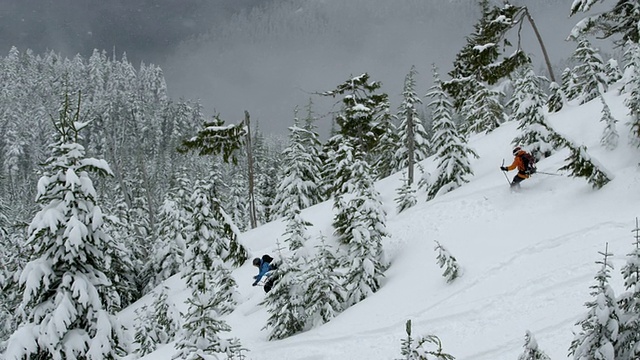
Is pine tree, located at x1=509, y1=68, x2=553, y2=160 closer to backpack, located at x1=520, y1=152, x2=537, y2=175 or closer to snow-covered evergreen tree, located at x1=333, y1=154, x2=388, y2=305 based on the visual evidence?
backpack, located at x1=520, y1=152, x2=537, y2=175

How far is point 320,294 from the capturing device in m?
12.2

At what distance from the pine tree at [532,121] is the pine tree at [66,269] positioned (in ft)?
49.0

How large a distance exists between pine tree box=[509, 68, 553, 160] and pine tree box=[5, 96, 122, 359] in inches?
588

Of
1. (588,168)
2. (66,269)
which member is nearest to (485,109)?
(588,168)

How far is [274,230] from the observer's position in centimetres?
2684

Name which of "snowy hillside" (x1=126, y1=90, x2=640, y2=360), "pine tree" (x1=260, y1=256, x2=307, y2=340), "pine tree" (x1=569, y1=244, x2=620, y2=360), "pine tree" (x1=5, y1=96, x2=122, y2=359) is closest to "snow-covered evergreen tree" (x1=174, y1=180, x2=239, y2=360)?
"pine tree" (x1=260, y1=256, x2=307, y2=340)

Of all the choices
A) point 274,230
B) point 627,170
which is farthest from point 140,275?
point 627,170

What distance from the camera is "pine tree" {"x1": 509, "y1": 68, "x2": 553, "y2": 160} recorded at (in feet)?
52.9

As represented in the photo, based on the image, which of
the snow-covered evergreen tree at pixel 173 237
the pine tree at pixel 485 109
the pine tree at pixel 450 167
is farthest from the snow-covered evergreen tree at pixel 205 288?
the pine tree at pixel 485 109

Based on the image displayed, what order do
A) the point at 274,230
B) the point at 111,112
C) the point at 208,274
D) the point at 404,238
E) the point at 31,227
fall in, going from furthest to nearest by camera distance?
the point at 111,112
the point at 274,230
the point at 208,274
the point at 404,238
the point at 31,227

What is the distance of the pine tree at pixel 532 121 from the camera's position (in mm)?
16125

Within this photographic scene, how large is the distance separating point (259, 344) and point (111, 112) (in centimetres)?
11456

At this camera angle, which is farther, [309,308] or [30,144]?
[30,144]

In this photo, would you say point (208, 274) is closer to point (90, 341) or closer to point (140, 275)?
point (90, 341)
